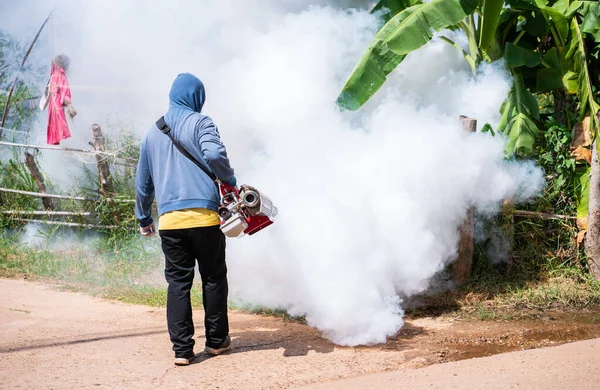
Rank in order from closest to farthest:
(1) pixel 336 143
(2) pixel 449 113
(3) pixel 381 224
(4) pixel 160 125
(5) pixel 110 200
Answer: (4) pixel 160 125 < (3) pixel 381 224 < (1) pixel 336 143 < (2) pixel 449 113 < (5) pixel 110 200

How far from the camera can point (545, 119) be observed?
25.5 ft

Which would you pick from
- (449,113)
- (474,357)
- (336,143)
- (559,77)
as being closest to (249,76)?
(336,143)

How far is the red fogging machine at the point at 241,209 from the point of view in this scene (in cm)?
464

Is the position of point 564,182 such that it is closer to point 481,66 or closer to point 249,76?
point 481,66

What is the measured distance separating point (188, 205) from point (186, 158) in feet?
1.02

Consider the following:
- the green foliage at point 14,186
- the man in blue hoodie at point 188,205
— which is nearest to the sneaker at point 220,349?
the man in blue hoodie at point 188,205

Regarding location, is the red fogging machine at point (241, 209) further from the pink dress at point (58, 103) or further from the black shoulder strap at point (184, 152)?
the pink dress at point (58, 103)

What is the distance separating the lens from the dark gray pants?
4.76m

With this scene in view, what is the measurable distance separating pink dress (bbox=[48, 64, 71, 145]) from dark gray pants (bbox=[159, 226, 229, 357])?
4.75 meters

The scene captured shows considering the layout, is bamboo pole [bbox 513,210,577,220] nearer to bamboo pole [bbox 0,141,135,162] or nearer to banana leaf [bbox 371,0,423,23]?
banana leaf [bbox 371,0,423,23]

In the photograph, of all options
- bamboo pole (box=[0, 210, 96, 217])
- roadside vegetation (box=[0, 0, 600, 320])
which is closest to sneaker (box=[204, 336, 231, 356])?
roadside vegetation (box=[0, 0, 600, 320])

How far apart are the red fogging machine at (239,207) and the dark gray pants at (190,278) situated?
173 millimetres

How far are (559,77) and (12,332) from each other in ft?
18.1

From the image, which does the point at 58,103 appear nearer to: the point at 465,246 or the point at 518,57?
the point at 465,246
